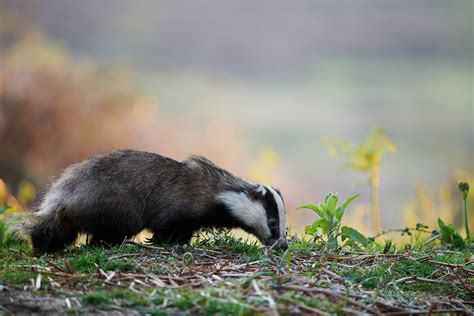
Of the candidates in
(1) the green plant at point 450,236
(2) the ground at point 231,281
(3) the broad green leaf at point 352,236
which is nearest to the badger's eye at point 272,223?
(2) the ground at point 231,281

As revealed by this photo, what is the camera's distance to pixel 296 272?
5.16 meters

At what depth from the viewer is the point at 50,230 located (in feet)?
19.7

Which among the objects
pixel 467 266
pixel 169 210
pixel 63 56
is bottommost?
pixel 467 266

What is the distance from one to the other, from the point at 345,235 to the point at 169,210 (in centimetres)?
167

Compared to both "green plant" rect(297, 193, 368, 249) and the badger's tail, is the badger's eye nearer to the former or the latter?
"green plant" rect(297, 193, 368, 249)

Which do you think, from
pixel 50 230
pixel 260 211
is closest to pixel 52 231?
pixel 50 230

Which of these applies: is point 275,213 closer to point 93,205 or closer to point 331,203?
point 331,203

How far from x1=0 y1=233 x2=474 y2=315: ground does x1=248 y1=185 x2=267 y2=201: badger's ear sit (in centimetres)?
68

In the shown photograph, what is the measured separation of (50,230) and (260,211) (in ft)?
6.41

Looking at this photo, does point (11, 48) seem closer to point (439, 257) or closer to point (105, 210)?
point (105, 210)

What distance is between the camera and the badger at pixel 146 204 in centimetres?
607

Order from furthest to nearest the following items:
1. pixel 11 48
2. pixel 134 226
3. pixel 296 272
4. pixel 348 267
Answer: pixel 11 48
pixel 134 226
pixel 348 267
pixel 296 272

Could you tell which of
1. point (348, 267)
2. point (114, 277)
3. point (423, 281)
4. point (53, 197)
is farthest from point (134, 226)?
point (423, 281)

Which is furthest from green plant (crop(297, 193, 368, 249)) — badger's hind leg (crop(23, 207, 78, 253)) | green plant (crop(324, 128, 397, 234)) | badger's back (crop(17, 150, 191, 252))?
badger's hind leg (crop(23, 207, 78, 253))
